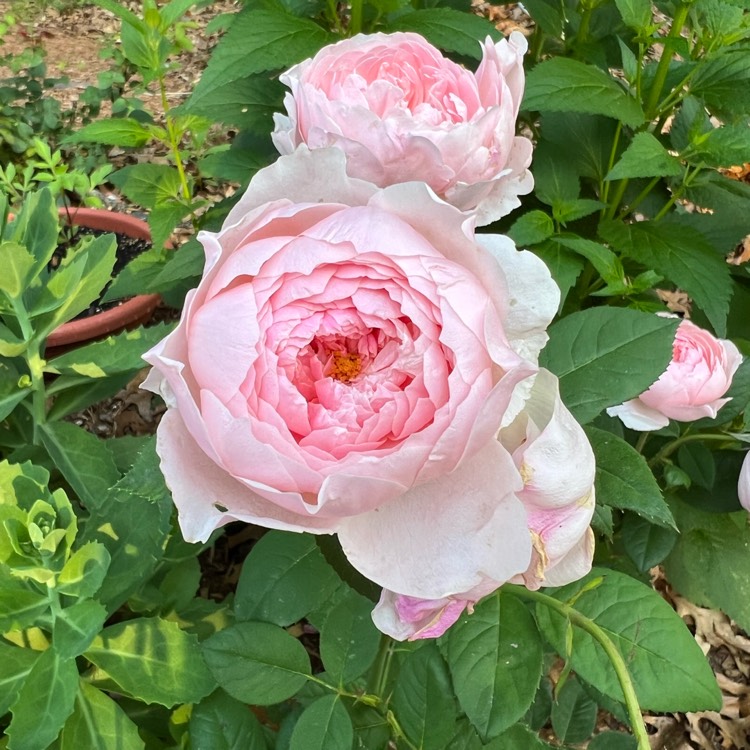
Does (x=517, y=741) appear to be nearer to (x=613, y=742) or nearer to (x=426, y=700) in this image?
(x=426, y=700)

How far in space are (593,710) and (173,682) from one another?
23.0 inches

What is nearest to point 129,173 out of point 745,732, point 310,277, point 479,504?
point 310,277

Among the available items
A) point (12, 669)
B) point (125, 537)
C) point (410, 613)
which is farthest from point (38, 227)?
point (410, 613)

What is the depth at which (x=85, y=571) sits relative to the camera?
680mm

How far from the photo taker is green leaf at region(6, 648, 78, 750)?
668mm

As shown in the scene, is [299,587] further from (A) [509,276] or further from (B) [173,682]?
(A) [509,276]

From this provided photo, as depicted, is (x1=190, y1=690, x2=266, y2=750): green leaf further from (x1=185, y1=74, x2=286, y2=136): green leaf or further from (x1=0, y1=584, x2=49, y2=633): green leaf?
(x1=185, y1=74, x2=286, y2=136): green leaf

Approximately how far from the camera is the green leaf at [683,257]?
98cm

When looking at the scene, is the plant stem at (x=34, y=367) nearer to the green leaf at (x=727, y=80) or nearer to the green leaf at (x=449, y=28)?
the green leaf at (x=449, y=28)

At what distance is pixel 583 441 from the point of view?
464 millimetres

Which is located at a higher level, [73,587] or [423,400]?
[423,400]

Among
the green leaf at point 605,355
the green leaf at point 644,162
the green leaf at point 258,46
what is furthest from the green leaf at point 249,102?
the green leaf at point 605,355

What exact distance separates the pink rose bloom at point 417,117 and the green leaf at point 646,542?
673mm

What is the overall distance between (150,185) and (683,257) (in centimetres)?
88
